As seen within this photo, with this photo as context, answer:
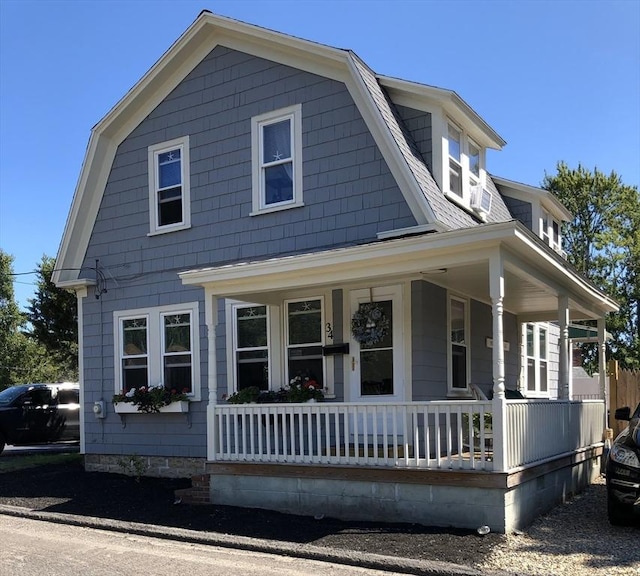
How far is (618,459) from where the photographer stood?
7500mm

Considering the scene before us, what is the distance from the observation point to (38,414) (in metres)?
16.0

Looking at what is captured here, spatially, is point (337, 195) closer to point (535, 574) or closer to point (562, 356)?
point (562, 356)

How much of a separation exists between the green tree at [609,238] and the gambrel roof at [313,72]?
1942 cm

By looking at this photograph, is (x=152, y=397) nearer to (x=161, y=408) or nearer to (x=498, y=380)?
(x=161, y=408)

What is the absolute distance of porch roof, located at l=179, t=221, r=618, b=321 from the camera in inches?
299

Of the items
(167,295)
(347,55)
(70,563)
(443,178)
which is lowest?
(70,563)

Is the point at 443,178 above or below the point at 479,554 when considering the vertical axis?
above

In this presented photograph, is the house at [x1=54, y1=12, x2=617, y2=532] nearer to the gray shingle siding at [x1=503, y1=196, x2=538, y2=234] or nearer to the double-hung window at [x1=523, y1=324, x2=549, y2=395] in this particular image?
the double-hung window at [x1=523, y1=324, x2=549, y2=395]

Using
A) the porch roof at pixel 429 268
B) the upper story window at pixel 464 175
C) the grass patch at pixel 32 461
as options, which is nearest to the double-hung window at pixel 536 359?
the porch roof at pixel 429 268

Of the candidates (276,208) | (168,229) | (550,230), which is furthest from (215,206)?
(550,230)

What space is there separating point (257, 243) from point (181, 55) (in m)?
3.59

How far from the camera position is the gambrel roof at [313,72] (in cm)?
948

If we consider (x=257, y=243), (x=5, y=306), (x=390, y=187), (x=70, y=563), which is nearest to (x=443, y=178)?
(x=390, y=187)

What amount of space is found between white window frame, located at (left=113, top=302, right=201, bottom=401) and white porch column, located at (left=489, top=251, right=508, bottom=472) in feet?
18.4
